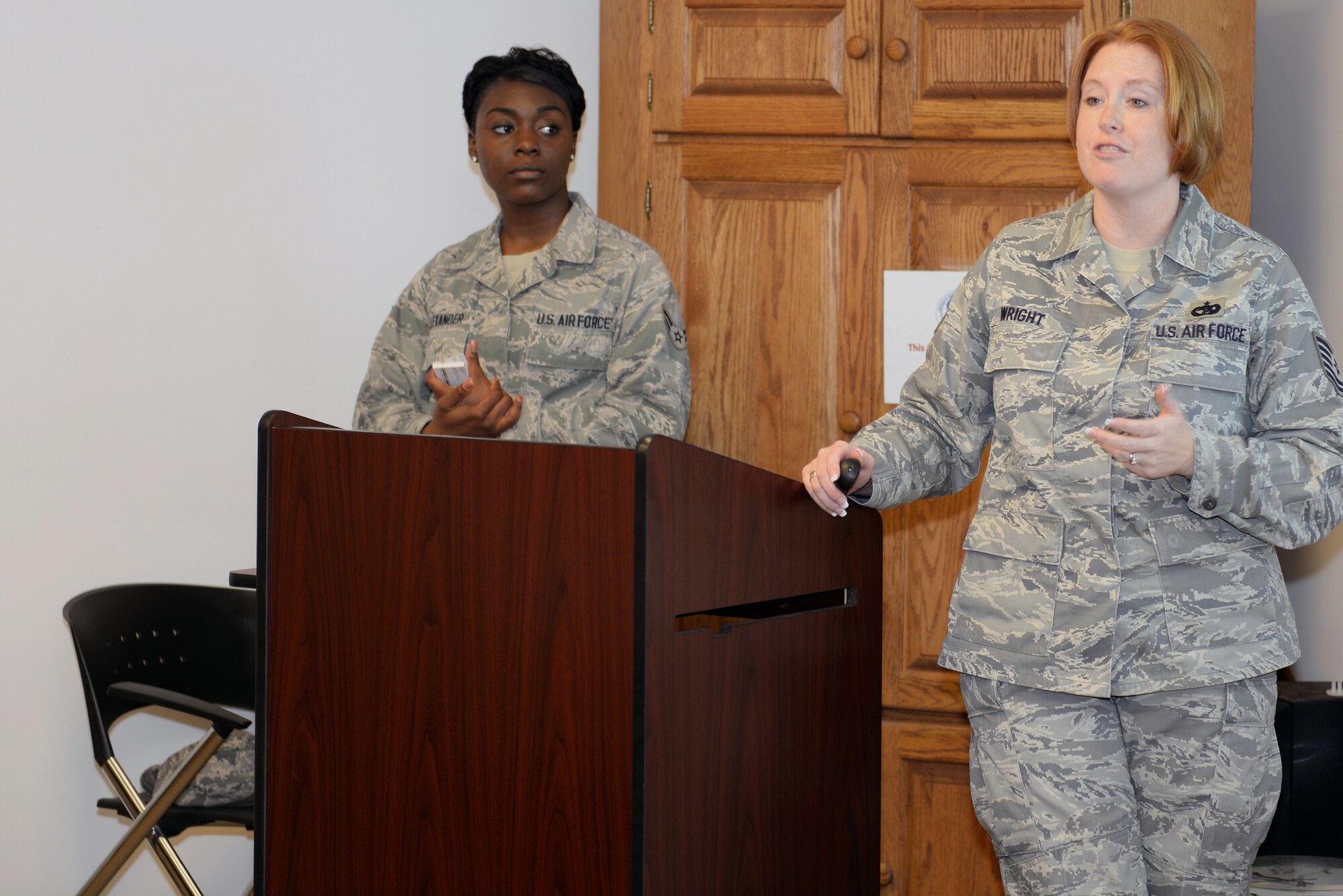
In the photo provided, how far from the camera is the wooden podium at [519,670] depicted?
4.14 ft

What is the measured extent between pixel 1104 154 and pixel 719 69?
144 cm

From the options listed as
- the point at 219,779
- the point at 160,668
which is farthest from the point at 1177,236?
the point at 160,668

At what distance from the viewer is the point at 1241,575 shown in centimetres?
160

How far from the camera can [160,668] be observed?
7.93 ft

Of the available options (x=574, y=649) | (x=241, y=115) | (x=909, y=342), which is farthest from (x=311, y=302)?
(x=574, y=649)

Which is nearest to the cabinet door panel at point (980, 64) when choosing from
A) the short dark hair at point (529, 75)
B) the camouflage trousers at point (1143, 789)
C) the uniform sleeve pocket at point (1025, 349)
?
the short dark hair at point (529, 75)

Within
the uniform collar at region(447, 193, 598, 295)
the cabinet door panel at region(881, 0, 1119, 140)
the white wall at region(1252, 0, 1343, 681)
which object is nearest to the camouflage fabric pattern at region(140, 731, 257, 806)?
the uniform collar at region(447, 193, 598, 295)

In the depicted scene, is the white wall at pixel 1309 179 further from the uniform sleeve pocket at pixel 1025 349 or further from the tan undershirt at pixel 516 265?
the tan undershirt at pixel 516 265

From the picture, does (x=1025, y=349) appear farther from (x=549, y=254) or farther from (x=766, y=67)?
(x=766, y=67)

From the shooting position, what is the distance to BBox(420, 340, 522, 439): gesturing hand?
6.59 ft

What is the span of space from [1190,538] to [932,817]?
143cm

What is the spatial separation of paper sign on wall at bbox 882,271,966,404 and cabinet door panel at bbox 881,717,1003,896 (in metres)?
0.81

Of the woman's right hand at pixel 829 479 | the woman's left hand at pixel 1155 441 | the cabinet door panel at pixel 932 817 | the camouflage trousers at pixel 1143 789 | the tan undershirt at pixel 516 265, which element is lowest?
the cabinet door panel at pixel 932 817

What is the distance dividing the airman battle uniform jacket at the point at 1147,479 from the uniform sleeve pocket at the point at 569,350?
822 millimetres
